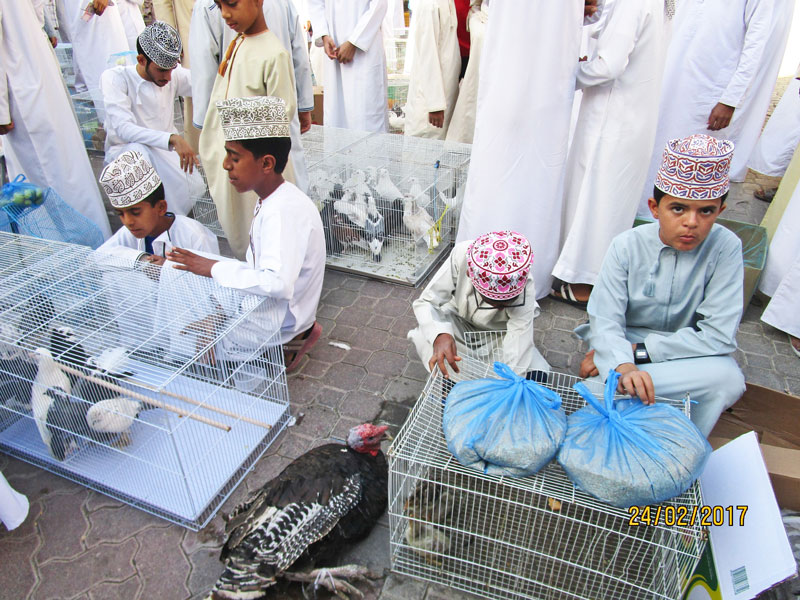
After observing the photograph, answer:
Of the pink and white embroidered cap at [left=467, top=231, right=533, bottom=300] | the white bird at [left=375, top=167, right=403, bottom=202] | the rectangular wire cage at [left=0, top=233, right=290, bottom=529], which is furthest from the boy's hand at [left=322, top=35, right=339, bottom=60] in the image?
the pink and white embroidered cap at [left=467, top=231, right=533, bottom=300]

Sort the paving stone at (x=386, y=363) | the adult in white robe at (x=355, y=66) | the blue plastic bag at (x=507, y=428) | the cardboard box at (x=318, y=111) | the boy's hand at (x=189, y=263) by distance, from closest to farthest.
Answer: the blue plastic bag at (x=507, y=428) < the boy's hand at (x=189, y=263) < the paving stone at (x=386, y=363) < the adult in white robe at (x=355, y=66) < the cardboard box at (x=318, y=111)

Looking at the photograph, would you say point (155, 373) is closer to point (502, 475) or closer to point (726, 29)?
point (502, 475)

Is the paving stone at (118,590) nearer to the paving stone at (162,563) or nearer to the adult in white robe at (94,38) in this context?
the paving stone at (162,563)

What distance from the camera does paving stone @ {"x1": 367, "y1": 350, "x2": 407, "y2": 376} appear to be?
3.33 m

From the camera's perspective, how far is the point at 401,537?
2211 millimetres

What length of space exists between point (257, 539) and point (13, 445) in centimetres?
166

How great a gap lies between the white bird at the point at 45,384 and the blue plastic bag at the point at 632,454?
216 cm

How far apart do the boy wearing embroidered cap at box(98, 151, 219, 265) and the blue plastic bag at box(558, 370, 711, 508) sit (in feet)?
7.81

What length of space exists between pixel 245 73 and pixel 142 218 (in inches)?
48.6

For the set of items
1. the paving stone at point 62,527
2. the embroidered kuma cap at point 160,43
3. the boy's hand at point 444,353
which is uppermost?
the embroidered kuma cap at point 160,43

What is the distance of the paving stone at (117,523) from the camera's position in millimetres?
2371

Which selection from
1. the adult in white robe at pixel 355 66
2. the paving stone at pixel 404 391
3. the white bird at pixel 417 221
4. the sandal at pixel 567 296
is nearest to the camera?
the paving stone at pixel 404 391

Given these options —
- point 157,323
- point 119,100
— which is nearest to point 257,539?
point 157,323

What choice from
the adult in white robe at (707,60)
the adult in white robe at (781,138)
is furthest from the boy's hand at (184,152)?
the adult in white robe at (781,138)
